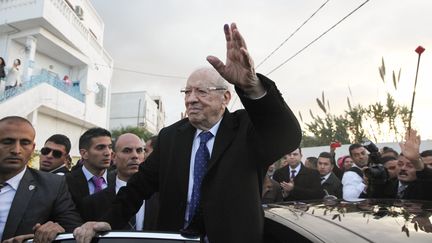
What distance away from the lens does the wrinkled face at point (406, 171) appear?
3.71 m

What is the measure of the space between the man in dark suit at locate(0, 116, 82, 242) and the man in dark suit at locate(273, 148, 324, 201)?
10.0 ft

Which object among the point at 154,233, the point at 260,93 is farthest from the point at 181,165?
the point at 260,93

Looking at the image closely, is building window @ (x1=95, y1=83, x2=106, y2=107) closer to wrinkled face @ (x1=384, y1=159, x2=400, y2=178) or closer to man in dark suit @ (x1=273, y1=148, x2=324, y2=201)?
man in dark suit @ (x1=273, y1=148, x2=324, y2=201)

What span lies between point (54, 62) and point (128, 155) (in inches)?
797

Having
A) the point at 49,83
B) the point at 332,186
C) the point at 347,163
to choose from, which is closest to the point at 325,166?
the point at 332,186

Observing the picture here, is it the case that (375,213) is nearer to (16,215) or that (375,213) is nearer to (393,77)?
A: (16,215)

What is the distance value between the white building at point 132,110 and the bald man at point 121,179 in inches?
1619

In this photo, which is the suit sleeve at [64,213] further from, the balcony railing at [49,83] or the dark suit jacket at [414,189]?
the balcony railing at [49,83]

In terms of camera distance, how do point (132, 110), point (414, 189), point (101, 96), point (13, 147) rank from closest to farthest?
point (13, 147) < point (414, 189) < point (101, 96) < point (132, 110)

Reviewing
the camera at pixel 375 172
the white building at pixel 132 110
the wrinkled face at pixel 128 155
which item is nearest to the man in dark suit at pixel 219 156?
the wrinkled face at pixel 128 155

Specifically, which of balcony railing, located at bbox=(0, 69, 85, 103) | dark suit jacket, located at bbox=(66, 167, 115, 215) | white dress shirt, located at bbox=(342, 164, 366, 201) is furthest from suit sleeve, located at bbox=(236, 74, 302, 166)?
balcony railing, located at bbox=(0, 69, 85, 103)

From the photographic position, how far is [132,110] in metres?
46.9

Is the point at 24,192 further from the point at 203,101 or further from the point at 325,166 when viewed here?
the point at 325,166

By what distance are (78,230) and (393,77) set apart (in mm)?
7620
